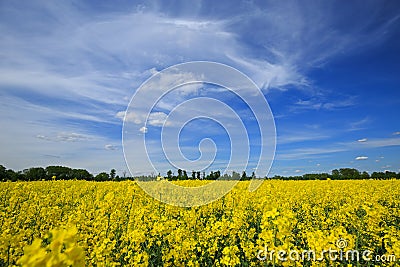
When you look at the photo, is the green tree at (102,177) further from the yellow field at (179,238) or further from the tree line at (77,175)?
the yellow field at (179,238)

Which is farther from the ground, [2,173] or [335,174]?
[335,174]

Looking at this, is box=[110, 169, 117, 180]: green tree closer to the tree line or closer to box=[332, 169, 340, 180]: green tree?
the tree line

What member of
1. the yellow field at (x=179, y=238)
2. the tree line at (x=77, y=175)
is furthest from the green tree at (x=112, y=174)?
the yellow field at (x=179, y=238)

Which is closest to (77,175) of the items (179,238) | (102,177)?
(102,177)

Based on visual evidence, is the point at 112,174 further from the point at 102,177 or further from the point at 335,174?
the point at 335,174

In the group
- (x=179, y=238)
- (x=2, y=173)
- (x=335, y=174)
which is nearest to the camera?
A: (x=179, y=238)

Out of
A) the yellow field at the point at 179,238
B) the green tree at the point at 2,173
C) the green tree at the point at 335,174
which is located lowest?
the yellow field at the point at 179,238

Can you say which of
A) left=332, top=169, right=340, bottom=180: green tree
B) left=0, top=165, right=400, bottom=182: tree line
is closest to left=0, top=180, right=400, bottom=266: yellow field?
left=0, top=165, right=400, bottom=182: tree line

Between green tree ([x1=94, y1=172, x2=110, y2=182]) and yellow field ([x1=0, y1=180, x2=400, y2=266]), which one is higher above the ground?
green tree ([x1=94, y1=172, x2=110, y2=182])

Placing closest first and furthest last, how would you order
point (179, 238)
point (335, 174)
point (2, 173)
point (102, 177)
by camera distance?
point (179, 238), point (2, 173), point (102, 177), point (335, 174)

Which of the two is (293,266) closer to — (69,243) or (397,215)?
(69,243)

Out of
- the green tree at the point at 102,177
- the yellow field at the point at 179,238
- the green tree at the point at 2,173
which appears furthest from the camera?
the green tree at the point at 102,177

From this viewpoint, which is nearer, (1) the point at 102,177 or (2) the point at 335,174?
(1) the point at 102,177

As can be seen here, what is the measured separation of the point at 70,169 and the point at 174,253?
81.4ft
